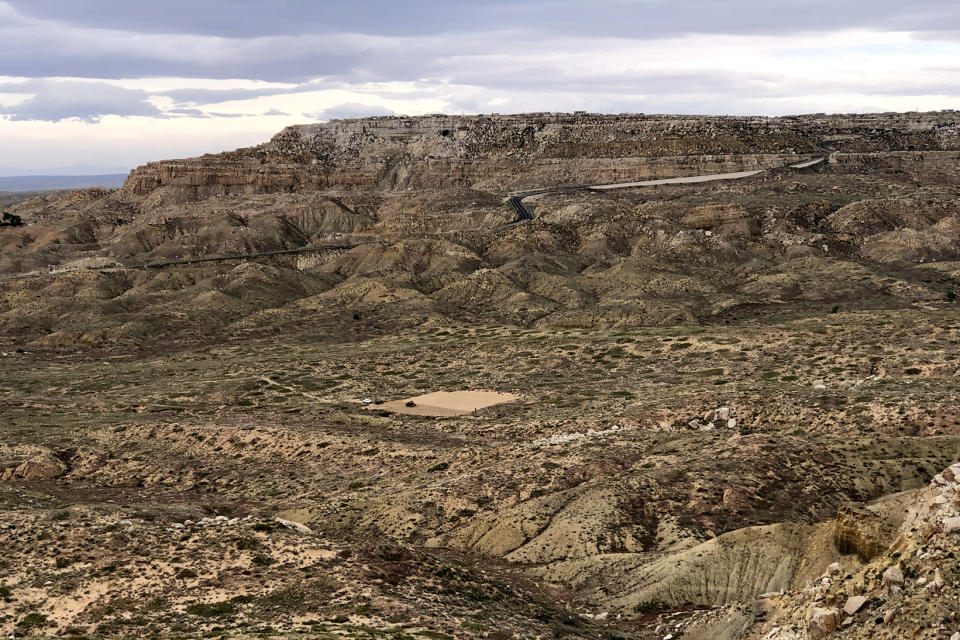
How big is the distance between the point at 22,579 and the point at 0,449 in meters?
33.4

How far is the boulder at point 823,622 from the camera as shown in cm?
2586

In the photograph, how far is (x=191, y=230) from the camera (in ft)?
615

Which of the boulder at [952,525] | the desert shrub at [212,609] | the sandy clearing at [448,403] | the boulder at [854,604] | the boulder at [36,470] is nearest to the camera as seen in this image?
the boulder at [854,604]

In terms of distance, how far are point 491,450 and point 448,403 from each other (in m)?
18.5

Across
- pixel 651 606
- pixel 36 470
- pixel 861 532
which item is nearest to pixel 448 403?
pixel 36 470

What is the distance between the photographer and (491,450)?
192 ft

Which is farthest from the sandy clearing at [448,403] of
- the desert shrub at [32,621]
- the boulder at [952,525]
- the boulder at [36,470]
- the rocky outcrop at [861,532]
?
the boulder at [952,525]

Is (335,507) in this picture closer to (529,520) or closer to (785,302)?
(529,520)

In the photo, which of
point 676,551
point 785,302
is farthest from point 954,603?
point 785,302

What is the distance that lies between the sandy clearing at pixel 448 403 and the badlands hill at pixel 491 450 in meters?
0.67

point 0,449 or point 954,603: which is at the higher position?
point 954,603

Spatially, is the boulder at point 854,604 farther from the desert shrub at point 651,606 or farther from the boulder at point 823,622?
the desert shrub at point 651,606

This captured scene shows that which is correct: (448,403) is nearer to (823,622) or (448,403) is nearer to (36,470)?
(36,470)

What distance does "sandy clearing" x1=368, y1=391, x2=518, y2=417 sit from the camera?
73875 millimetres
